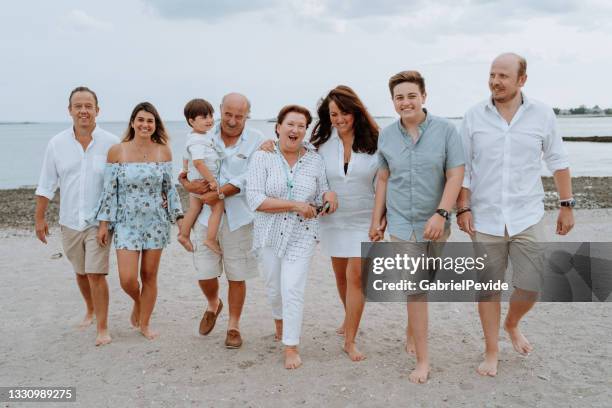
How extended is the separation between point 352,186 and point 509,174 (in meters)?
1.11

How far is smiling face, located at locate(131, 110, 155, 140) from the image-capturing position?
446 centimetres

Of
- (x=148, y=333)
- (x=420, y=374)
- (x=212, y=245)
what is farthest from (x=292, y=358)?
(x=148, y=333)

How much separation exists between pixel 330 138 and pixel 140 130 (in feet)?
5.19

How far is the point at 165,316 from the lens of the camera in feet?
18.0

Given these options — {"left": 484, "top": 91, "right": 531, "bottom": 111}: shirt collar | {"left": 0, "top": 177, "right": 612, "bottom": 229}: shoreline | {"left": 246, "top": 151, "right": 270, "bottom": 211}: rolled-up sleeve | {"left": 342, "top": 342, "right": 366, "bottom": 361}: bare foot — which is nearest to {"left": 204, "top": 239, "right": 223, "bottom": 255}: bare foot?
{"left": 246, "top": 151, "right": 270, "bottom": 211}: rolled-up sleeve

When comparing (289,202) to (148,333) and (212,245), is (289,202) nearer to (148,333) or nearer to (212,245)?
(212,245)

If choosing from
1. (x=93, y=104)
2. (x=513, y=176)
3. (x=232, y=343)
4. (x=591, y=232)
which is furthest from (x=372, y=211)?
(x=591, y=232)

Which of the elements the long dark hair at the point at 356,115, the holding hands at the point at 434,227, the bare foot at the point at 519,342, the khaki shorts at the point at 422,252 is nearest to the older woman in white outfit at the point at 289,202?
the long dark hair at the point at 356,115

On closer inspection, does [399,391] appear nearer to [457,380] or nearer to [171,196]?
[457,380]

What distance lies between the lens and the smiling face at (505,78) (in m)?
3.59

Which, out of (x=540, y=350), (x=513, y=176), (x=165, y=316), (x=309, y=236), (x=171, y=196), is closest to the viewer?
(x=513, y=176)

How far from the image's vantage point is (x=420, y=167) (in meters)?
3.61

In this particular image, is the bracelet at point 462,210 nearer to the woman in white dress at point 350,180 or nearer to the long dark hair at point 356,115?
the woman in white dress at point 350,180

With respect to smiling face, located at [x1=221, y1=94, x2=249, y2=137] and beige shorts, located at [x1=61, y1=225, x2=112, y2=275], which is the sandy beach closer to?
beige shorts, located at [x1=61, y1=225, x2=112, y2=275]
